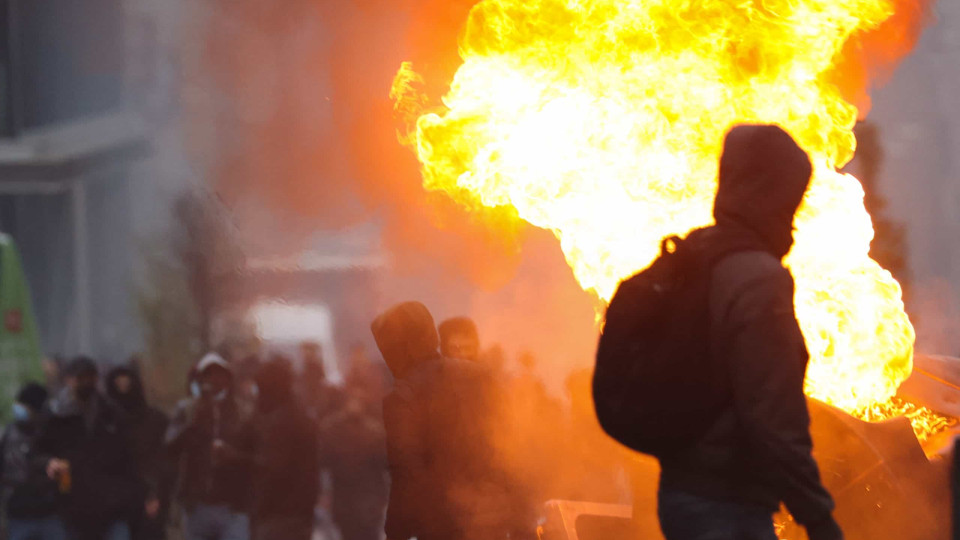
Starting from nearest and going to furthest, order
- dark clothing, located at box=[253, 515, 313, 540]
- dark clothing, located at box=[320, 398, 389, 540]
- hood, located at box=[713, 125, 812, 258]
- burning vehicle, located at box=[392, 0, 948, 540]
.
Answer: hood, located at box=[713, 125, 812, 258]
burning vehicle, located at box=[392, 0, 948, 540]
dark clothing, located at box=[253, 515, 313, 540]
dark clothing, located at box=[320, 398, 389, 540]

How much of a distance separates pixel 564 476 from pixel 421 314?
8.25 ft

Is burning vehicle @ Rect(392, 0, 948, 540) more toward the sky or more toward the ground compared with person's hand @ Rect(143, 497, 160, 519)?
more toward the sky

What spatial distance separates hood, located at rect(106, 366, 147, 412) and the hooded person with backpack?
6.28 metres

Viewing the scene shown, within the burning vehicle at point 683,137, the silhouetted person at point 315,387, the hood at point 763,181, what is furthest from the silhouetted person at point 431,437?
the silhouetted person at point 315,387

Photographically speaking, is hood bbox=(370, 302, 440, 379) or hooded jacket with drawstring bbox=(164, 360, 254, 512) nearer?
hood bbox=(370, 302, 440, 379)

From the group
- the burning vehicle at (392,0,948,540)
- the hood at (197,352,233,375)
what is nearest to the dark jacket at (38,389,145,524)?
the hood at (197,352,233,375)

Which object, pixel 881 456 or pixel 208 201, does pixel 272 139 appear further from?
pixel 881 456

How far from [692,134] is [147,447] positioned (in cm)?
514

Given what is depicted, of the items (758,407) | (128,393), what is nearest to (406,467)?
(758,407)

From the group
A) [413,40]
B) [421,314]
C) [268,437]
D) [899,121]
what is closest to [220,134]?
[413,40]

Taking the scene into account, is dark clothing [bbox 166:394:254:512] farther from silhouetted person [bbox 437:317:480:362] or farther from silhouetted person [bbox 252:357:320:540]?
silhouetted person [bbox 437:317:480:362]

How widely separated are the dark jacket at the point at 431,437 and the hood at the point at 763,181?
2.11 metres

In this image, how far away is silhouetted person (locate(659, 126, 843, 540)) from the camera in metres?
2.53

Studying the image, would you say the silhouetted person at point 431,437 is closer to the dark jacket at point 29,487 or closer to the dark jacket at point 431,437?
the dark jacket at point 431,437
